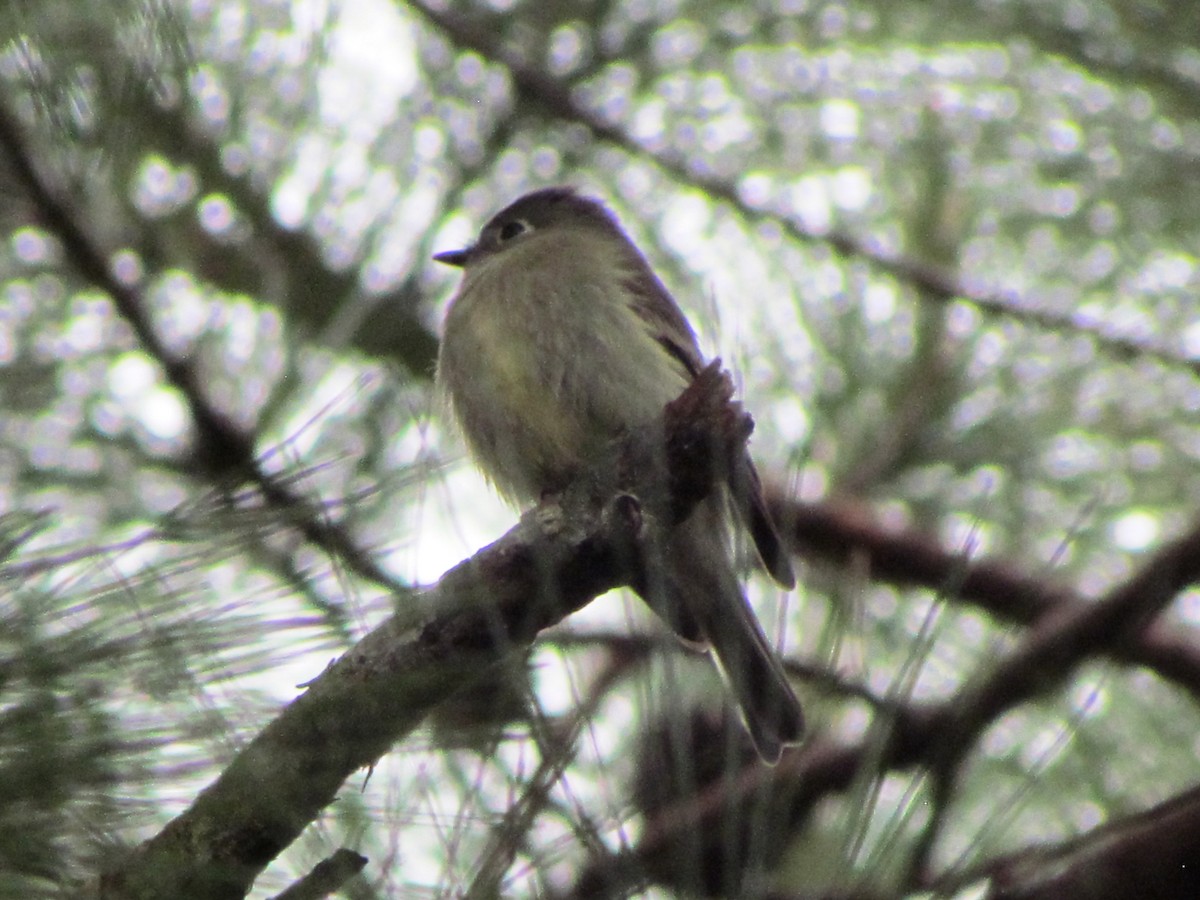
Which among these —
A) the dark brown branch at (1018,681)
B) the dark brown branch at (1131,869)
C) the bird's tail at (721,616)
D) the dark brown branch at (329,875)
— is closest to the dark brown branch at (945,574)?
the dark brown branch at (1018,681)

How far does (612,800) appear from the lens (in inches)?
81.7

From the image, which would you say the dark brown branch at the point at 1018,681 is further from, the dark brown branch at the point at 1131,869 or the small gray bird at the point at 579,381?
the dark brown branch at the point at 1131,869

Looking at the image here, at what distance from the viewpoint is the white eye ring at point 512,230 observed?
17.7 feet

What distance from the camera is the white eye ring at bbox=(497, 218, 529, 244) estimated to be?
5.40 meters

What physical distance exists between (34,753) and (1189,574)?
2.24 m

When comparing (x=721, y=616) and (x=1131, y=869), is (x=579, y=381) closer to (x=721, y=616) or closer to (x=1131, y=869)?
(x=721, y=616)

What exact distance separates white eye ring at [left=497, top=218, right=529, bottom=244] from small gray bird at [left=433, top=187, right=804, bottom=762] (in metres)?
0.37

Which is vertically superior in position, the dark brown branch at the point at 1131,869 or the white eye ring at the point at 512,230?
the white eye ring at the point at 512,230

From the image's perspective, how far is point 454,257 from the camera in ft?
17.3

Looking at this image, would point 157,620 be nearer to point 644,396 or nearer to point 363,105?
point 644,396

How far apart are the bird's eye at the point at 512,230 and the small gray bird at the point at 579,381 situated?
0.37 metres

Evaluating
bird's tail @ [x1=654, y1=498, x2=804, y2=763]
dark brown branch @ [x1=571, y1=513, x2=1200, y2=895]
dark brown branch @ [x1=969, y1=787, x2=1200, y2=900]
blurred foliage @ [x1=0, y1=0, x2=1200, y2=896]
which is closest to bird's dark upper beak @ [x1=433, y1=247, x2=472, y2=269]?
blurred foliage @ [x1=0, y1=0, x2=1200, y2=896]

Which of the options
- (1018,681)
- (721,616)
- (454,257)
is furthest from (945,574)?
(454,257)

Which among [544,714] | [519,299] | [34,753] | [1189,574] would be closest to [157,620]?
[34,753]
